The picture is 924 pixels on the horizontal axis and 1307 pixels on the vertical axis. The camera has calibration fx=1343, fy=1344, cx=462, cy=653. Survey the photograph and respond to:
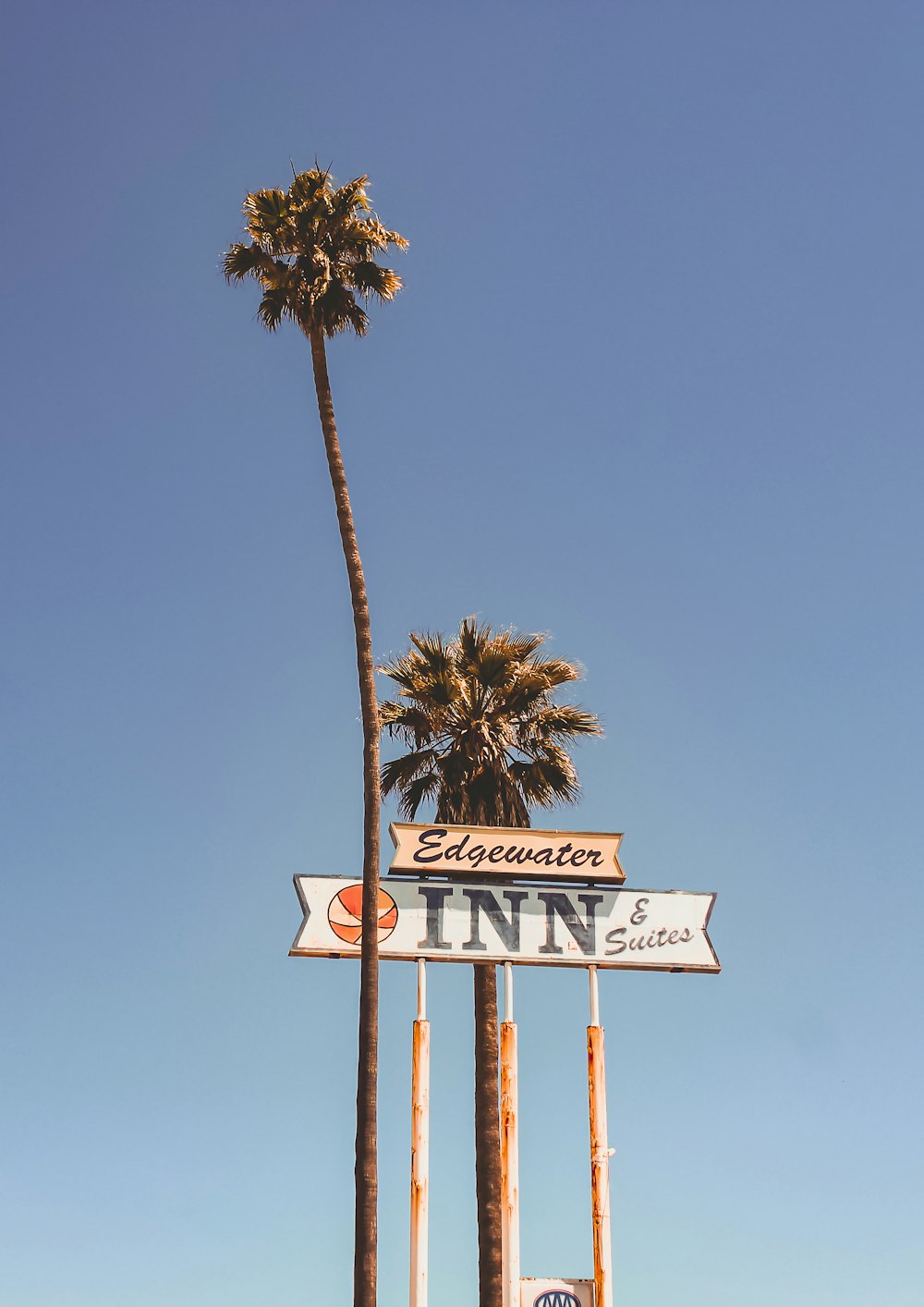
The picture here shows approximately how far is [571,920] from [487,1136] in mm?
3909

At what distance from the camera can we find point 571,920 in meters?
23.6

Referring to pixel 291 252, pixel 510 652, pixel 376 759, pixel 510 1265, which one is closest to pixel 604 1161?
pixel 510 1265

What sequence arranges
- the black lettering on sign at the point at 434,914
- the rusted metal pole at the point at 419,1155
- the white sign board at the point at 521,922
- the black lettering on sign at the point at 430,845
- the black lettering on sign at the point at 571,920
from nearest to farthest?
the rusted metal pole at the point at 419,1155, the white sign board at the point at 521,922, the black lettering on sign at the point at 434,914, the black lettering on sign at the point at 571,920, the black lettering on sign at the point at 430,845

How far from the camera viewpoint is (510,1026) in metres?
22.1

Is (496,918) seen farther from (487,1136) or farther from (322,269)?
(322,269)

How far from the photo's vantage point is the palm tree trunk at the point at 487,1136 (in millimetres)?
21219

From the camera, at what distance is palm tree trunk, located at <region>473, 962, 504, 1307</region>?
21.2 metres

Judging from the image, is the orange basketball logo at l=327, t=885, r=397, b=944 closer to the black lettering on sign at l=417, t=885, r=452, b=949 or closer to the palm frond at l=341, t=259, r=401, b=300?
Result: the black lettering on sign at l=417, t=885, r=452, b=949

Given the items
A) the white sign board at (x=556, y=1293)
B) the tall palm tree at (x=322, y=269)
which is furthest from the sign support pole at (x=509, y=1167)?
the tall palm tree at (x=322, y=269)

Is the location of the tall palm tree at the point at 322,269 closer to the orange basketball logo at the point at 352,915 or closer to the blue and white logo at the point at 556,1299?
the orange basketball logo at the point at 352,915

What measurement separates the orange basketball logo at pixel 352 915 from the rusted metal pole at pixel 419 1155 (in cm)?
114

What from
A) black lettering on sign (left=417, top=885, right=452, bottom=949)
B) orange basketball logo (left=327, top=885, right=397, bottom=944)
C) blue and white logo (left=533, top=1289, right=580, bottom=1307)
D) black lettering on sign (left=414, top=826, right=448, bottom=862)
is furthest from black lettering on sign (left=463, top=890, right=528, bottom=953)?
blue and white logo (left=533, top=1289, right=580, bottom=1307)

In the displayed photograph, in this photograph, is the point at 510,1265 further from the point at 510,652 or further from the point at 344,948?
the point at 510,652

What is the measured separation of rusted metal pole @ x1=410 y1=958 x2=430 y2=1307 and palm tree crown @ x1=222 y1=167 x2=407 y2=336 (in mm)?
11534
